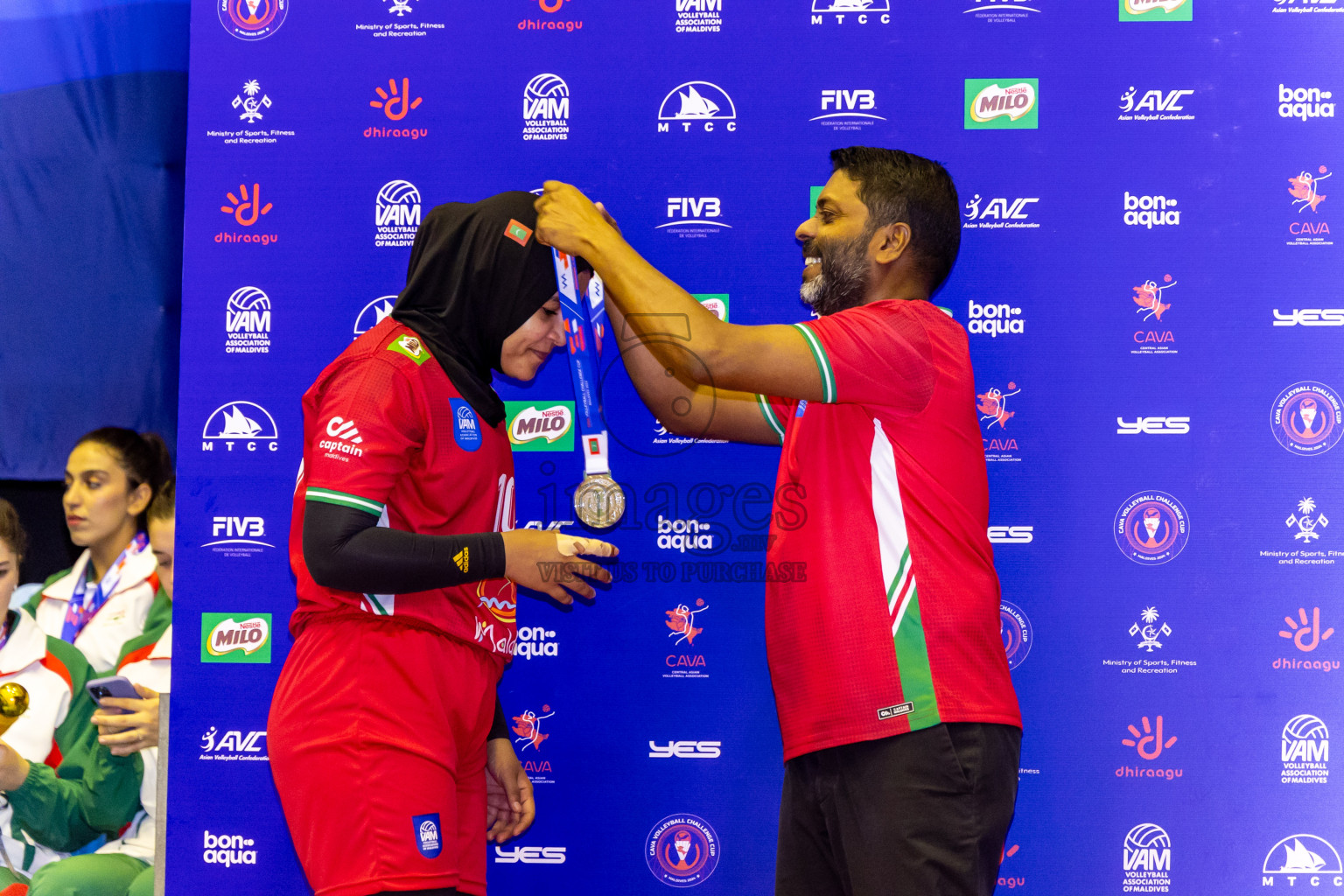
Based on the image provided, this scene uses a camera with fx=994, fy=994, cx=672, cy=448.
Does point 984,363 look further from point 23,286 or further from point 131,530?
point 23,286

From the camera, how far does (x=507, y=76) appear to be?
3.15 m

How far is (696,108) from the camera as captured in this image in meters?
3.12

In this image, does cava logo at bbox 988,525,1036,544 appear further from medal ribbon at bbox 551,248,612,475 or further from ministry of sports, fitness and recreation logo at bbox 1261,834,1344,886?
medal ribbon at bbox 551,248,612,475

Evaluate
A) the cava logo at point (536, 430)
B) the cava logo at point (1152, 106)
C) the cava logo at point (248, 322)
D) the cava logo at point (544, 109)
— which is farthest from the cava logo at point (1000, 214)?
the cava logo at point (248, 322)

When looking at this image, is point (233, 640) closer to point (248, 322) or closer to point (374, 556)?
point (248, 322)

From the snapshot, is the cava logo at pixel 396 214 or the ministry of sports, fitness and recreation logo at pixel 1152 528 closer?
the ministry of sports, fitness and recreation logo at pixel 1152 528

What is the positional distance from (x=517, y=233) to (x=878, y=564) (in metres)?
1.02

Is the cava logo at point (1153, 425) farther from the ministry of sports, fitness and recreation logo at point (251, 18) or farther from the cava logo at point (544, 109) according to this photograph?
the ministry of sports, fitness and recreation logo at point (251, 18)

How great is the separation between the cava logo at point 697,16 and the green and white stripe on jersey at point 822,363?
154 cm

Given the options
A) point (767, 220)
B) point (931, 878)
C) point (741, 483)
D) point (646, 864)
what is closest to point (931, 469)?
point (931, 878)

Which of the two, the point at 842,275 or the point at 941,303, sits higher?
the point at 941,303

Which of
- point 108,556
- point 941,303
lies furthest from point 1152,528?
point 108,556

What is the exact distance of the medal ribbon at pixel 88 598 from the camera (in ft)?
11.8

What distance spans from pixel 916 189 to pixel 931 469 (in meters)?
0.67
